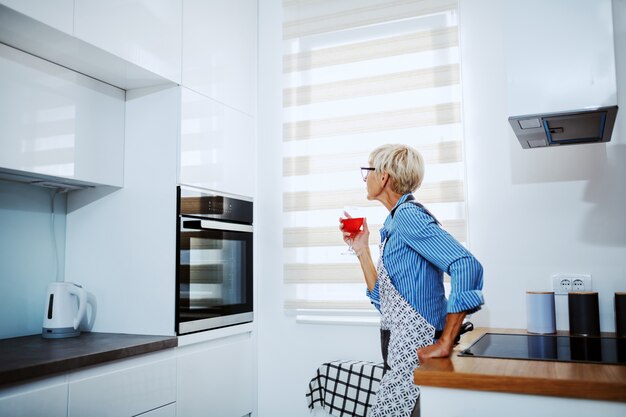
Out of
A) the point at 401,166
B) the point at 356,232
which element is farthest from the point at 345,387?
the point at 401,166

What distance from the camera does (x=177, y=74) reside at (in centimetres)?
238

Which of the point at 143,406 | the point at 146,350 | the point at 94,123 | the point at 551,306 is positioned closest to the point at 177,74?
the point at 94,123

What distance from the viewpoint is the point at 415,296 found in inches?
65.3

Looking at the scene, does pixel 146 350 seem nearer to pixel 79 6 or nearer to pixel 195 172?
pixel 195 172

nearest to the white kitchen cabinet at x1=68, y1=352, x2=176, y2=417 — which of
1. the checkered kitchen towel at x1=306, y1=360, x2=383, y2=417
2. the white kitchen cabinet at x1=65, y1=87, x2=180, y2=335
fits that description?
the white kitchen cabinet at x1=65, y1=87, x2=180, y2=335

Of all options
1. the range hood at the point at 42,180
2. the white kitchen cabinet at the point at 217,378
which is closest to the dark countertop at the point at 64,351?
the white kitchen cabinet at the point at 217,378

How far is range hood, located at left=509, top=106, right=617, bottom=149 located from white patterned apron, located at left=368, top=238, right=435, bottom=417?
848 millimetres

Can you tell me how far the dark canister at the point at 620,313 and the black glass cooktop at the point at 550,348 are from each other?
106mm

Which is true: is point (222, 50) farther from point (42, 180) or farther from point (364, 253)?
point (364, 253)

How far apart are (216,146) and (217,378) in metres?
1.08

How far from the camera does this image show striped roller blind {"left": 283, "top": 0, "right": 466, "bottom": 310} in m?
2.62

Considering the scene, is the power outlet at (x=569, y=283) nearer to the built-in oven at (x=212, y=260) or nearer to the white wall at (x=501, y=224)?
the white wall at (x=501, y=224)

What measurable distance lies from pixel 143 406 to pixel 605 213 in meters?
2.01

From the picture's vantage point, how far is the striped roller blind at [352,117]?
2.62m
